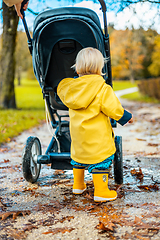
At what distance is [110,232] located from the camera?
2098 mm

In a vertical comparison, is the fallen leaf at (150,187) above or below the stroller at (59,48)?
below

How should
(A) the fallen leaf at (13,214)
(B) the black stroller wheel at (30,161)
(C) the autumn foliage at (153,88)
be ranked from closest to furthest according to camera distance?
(A) the fallen leaf at (13,214)
(B) the black stroller wheel at (30,161)
(C) the autumn foliage at (153,88)

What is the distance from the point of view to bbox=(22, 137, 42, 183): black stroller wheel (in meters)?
3.10

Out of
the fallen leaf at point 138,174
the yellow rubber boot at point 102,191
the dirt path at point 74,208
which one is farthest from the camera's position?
the fallen leaf at point 138,174

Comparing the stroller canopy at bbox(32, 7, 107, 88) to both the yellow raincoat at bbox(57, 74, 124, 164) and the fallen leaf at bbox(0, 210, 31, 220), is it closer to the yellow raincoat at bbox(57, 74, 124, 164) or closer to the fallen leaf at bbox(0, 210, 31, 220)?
the yellow raincoat at bbox(57, 74, 124, 164)

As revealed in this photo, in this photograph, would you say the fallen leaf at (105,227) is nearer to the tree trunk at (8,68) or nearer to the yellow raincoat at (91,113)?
the yellow raincoat at (91,113)

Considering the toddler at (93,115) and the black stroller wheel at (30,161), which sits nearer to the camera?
the toddler at (93,115)

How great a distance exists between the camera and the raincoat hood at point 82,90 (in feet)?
8.53

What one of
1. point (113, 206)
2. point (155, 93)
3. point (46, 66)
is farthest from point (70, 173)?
point (155, 93)

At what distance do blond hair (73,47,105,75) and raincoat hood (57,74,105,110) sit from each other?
0.23ft

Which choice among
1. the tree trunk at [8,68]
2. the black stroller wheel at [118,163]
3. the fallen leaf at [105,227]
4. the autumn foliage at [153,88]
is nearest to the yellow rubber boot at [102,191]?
the black stroller wheel at [118,163]

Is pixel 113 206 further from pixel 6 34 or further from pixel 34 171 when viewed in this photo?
pixel 6 34

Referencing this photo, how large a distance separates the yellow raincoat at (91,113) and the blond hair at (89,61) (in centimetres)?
7

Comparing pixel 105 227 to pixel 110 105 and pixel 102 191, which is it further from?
pixel 110 105
